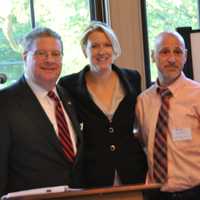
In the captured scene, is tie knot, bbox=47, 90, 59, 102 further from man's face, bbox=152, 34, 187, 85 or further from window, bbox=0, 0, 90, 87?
window, bbox=0, 0, 90, 87

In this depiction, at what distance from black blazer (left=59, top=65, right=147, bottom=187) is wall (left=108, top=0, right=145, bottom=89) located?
1122mm

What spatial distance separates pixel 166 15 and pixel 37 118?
2142mm

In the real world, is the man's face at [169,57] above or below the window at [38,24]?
below

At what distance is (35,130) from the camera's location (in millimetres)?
1901

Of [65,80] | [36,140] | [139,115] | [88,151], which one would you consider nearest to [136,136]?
[139,115]

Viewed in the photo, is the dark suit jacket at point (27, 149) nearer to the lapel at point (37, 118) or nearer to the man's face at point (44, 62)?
the lapel at point (37, 118)

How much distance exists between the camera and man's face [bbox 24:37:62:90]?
1998mm

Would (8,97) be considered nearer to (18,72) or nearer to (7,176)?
(7,176)

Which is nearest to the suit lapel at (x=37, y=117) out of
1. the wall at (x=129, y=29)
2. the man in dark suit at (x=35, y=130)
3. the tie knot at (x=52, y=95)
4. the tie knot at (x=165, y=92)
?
the man in dark suit at (x=35, y=130)

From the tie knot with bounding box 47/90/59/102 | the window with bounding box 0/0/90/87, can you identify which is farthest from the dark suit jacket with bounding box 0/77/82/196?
the window with bounding box 0/0/90/87

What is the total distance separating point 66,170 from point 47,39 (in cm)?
65

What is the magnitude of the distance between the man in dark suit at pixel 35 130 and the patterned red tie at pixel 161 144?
0.42 m

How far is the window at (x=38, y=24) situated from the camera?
10.9ft

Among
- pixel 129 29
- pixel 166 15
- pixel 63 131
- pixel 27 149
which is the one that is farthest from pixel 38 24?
pixel 27 149
